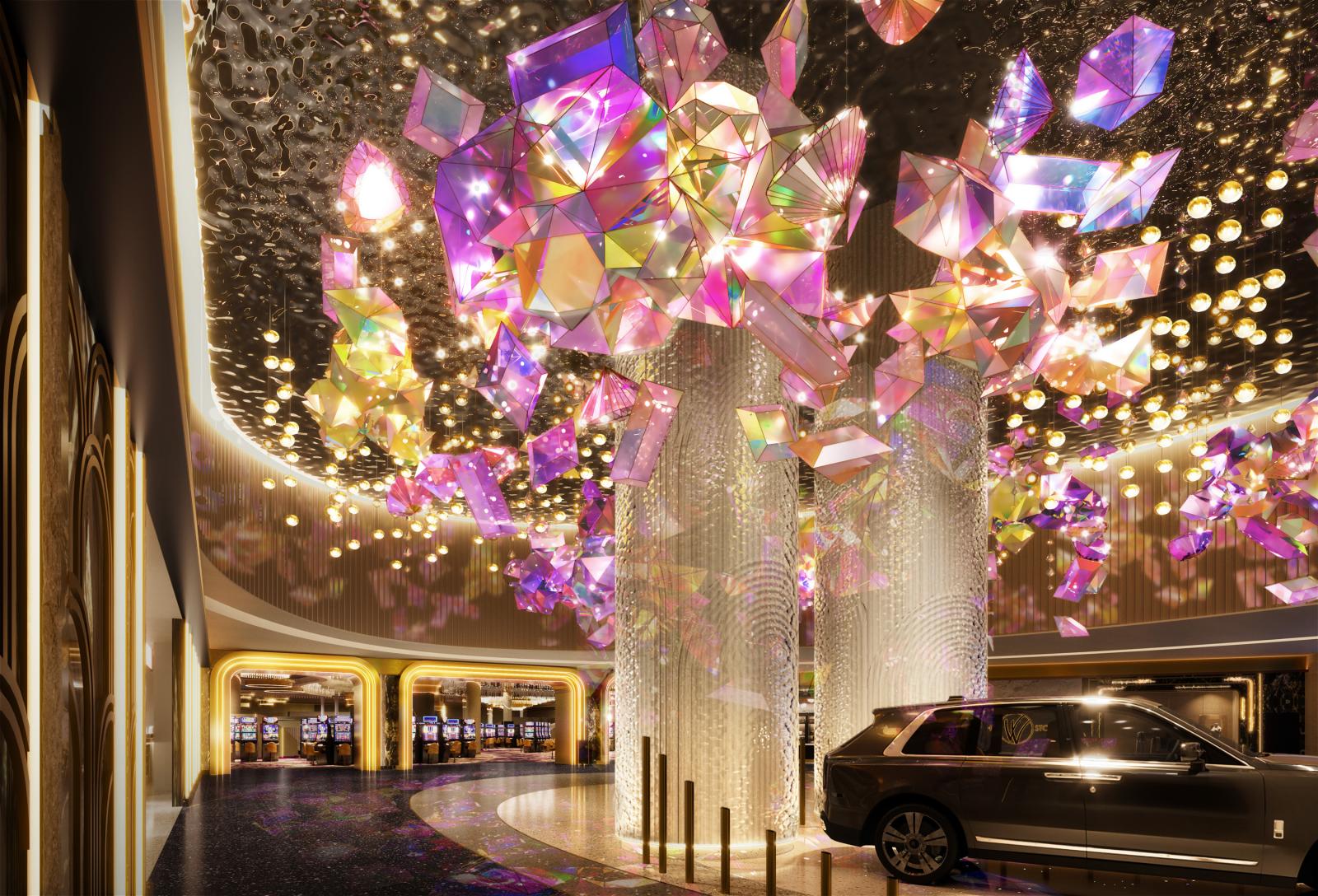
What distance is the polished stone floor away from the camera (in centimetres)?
701

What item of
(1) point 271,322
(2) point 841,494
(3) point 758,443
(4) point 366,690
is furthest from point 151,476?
(4) point 366,690

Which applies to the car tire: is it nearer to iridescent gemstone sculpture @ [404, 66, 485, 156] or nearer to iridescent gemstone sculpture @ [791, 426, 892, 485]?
iridescent gemstone sculpture @ [791, 426, 892, 485]

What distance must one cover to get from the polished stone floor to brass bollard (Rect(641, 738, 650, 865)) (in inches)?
4.6

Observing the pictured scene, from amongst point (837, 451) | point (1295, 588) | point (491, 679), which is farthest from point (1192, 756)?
point (491, 679)

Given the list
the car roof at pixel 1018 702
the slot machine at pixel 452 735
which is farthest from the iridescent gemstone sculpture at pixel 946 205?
the slot machine at pixel 452 735

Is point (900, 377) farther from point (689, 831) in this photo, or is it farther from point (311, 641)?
point (311, 641)

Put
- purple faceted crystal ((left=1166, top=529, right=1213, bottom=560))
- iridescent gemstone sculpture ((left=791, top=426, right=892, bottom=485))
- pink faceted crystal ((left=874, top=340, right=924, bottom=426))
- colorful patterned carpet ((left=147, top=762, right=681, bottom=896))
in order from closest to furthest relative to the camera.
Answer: iridescent gemstone sculpture ((left=791, top=426, right=892, bottom=485))
pink faceted crystal ((left=874, top=340, right=924, bottom=426))
colorful patterned carpet ((left=147, top=762, right=681, bottom=896))
purple faceted crystal ((left=1166, top=529, right=1213, bottom=560))

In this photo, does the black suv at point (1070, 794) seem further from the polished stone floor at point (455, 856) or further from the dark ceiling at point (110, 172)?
the dark ceiling at point (110, 172)

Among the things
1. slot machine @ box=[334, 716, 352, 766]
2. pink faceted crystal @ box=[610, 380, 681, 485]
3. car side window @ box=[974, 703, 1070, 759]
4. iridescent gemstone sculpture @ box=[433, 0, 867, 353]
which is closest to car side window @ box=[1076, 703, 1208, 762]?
car side window @ box=[974, 703, 1070, 759]

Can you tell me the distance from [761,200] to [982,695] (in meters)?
6.83

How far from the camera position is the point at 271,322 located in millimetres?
10242

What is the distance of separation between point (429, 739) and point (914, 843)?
59.9 feet

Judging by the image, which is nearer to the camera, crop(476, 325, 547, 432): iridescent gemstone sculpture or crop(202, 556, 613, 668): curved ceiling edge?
crop(476, 325, 547, 432): iridescent gemstone sculpture

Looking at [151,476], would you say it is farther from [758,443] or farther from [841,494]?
[841,494]
